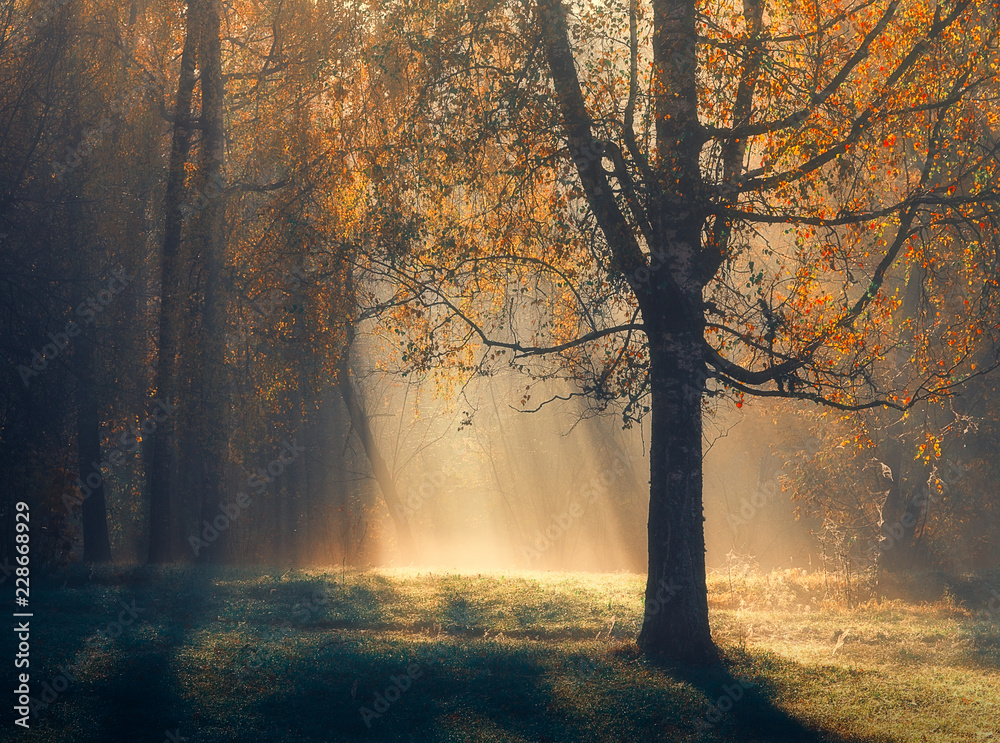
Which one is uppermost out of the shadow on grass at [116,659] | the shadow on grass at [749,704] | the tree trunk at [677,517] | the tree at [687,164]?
the tree at [687,164]

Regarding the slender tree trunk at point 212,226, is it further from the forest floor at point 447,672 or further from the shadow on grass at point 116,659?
the shadow on grass at point 116,659

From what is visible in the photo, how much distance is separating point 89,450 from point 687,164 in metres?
17.5

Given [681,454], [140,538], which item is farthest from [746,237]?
[140,538]

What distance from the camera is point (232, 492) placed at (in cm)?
2775

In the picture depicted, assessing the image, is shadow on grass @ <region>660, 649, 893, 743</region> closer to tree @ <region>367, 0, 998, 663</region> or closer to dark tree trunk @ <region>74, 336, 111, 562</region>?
tree @ <region>367, 0, 998, 663</region>

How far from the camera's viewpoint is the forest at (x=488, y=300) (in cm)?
888

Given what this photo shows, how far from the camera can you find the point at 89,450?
21.3 meters

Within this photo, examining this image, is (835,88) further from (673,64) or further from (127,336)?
(127,336)

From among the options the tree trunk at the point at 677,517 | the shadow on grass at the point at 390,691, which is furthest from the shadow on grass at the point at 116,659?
the tree trunk at the point at 677,517

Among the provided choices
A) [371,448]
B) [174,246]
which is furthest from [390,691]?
[371,448]

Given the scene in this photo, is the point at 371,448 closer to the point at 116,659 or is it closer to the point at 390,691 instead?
the point at 116,659

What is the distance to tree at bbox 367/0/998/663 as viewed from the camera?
1019 centimetres

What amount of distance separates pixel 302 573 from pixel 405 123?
31.6 feet

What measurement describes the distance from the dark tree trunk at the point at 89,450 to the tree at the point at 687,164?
38.2 ft
